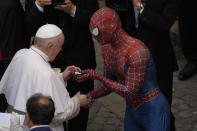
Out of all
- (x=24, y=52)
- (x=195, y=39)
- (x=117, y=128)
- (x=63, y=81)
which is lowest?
(x=117, y=128)

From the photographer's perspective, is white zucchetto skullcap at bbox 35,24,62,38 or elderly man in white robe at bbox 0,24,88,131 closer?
elderly man in white robe at bbox 0,24,88,131

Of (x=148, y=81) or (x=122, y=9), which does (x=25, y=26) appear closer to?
(x=122, y=9)

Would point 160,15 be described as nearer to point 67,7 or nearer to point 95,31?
point 67,7

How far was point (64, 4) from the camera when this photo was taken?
5.04 meters

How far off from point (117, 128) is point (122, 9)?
177cm

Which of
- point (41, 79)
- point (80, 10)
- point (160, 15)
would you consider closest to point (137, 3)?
point (160, 15)

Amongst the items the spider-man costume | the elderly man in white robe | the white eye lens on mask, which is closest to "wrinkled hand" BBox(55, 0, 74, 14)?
the elderly man in white robe

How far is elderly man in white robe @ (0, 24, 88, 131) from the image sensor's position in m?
4.22

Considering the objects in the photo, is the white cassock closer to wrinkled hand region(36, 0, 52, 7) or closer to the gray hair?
the gray hair

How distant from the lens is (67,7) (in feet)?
16.7

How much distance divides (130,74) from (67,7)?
1.31 m

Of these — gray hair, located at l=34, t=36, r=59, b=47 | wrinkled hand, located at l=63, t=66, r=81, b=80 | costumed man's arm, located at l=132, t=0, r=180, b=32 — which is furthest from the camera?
costumed man's arm, located at l=132, t=0, r=180, b=32

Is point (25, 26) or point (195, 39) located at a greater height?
point (25, 26)

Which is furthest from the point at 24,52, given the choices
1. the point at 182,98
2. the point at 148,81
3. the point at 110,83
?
the point at 182,98
